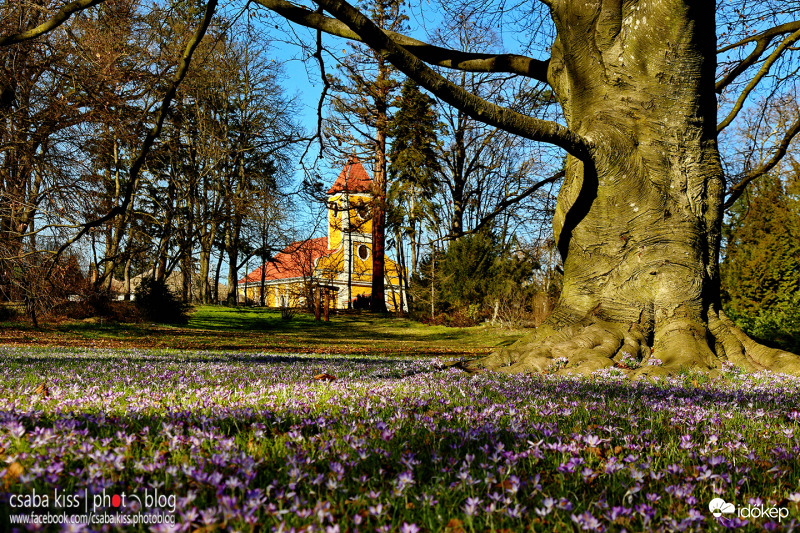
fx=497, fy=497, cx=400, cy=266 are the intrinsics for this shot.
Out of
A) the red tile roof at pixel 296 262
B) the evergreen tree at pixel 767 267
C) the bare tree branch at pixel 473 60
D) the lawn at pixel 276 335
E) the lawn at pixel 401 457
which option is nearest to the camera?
the lawn at pixel 401 457

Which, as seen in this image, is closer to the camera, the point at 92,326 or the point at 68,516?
the point at 68,516

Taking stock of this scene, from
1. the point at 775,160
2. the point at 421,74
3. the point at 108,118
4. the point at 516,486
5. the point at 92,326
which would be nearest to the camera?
the point at 516,486

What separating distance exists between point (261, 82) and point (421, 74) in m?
30.2

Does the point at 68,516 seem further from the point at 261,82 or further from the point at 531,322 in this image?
the point at 261,82

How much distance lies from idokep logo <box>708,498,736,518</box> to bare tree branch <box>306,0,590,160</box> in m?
4.32

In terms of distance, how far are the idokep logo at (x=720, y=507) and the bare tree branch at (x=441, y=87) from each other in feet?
14.2

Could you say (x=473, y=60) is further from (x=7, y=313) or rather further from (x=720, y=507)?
(x=7, y=313)

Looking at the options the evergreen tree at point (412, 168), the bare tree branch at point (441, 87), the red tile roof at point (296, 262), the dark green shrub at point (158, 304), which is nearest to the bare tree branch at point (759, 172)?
the bare tree branch at point (441, 87)

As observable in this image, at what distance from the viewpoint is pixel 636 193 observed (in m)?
6.55

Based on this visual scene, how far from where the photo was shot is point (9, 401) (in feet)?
10.6

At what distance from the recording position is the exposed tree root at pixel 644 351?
5621 millimetres

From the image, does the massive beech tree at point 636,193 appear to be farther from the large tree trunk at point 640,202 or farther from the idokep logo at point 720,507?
the idokep logo at point 720,507

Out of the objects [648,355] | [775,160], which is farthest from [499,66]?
[775,160]

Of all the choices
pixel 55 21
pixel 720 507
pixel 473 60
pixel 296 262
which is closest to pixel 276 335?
pixel 473 60
